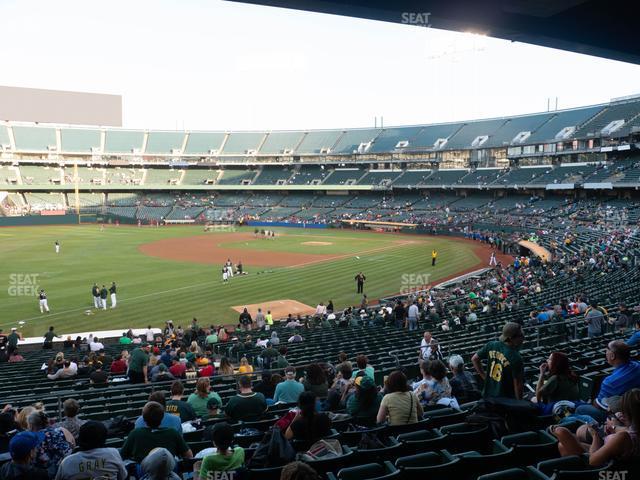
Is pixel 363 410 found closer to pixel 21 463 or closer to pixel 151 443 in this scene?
pixel 151 443

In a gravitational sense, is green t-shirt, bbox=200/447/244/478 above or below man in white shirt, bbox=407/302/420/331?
above

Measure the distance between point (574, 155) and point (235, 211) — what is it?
5430 centimetres

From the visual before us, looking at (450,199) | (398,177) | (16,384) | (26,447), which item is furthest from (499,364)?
(398,177)

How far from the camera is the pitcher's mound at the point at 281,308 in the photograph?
2466 centimetres

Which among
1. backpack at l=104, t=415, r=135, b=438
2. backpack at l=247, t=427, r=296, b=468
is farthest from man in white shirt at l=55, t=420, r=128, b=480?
backpack at l=104, t=415, r=135, b=438

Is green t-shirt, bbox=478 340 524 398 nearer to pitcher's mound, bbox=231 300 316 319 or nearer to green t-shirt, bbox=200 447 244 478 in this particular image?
green t-shirt, bbox=200 447 244 478

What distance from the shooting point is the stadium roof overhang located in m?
5.00

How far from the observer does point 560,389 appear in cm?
573

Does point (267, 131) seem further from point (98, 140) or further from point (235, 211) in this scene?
point (98, 140)

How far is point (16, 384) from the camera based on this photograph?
11.7m

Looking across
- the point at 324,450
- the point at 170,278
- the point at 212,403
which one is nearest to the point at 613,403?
the point at 324,450

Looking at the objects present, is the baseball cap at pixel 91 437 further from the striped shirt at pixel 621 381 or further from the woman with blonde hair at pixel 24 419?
the striped shirt at pixel 621 381

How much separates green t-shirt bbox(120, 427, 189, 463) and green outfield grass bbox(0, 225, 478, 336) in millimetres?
18471

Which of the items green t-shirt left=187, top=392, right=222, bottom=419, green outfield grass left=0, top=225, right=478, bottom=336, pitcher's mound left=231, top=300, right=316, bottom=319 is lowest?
pitcher's mound left=231, top=300, right=316, bottom=319
